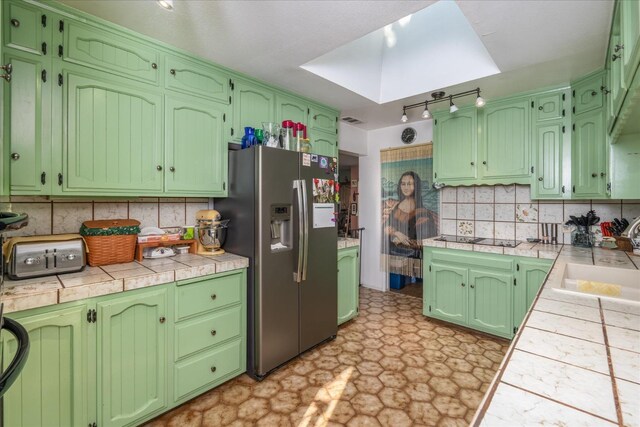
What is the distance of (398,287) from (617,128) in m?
2.99

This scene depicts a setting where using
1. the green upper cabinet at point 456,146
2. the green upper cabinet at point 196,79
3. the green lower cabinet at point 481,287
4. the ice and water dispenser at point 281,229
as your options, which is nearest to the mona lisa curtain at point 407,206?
the green upper cabinet at point 456,146

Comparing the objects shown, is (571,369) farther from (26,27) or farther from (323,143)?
(323,143)

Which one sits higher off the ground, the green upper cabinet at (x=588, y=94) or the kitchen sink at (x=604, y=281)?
the green upper cabinet at (x=588, y=94)

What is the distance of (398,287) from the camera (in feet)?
14.0

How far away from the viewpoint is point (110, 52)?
178cm

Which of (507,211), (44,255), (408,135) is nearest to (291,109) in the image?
(408,135)

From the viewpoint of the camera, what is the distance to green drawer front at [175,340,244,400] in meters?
1.85

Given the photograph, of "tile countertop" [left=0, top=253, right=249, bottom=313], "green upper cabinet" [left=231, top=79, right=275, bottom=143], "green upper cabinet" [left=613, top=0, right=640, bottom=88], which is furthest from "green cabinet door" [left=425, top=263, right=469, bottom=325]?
"green upper cabinet" [left=231, top=79, right=275, bottom=143]

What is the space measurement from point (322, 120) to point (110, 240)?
221 cm

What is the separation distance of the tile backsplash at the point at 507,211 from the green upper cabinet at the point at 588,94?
0.87 meters

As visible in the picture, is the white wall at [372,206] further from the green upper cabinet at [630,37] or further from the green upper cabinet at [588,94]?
the green upper cabinet at [630,37]

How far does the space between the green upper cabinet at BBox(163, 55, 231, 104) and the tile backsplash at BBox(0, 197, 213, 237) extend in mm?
855

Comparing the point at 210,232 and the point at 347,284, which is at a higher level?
the point at 210,232

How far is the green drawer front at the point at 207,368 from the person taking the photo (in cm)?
185
